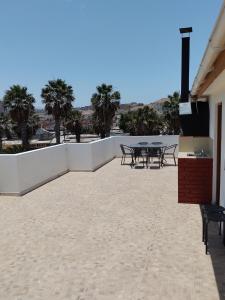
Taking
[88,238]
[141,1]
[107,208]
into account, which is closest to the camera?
[88,238]

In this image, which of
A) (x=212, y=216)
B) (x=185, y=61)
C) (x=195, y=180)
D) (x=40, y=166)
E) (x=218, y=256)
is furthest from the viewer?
(x=185, y=61)

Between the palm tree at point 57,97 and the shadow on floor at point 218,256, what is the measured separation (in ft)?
88.3

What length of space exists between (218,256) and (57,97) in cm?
2822

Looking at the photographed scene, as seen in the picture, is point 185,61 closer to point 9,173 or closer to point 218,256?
point 9,173

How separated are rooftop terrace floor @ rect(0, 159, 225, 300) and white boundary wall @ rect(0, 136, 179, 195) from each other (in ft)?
1.74

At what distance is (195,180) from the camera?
721cm

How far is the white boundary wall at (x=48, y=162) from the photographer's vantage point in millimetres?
8445

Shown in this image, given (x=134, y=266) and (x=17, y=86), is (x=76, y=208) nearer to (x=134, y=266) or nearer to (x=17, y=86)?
(x=134, y=266)

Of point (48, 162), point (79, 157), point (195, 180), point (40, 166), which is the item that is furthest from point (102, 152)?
point (195, 180)

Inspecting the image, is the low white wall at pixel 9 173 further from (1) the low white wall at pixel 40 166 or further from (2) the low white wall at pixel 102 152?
(2) the low white wall at pixel 102 152

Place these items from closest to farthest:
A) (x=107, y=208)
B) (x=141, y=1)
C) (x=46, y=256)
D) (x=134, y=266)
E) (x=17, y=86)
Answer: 1. (x=134, y=266)
2. (x=46, y=256)
3. (x=107, y=208)
4. (x=141, y=1)
5. (x=17, y=86)

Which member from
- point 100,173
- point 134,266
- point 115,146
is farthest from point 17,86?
point 134,266

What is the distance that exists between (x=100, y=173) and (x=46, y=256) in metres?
6.80

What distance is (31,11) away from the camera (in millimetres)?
11250
